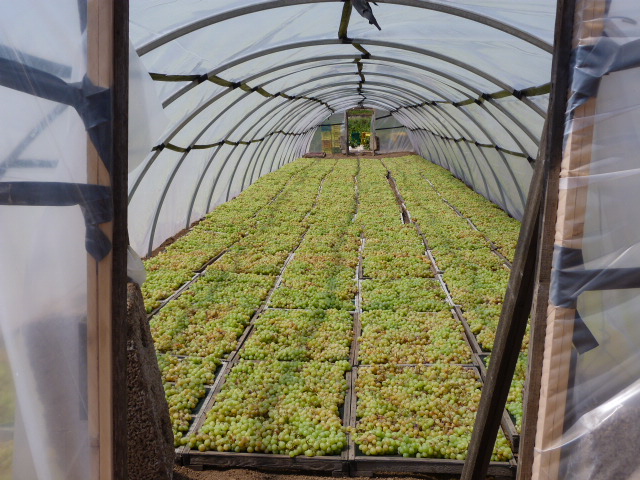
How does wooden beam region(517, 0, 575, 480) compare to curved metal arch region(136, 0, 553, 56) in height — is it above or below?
below

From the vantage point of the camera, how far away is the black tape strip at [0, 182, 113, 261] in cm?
216

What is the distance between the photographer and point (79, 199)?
2.33 meters

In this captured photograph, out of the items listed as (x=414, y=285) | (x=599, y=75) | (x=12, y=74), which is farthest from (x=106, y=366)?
(x=414, y=285)

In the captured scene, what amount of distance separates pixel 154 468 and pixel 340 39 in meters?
7.27

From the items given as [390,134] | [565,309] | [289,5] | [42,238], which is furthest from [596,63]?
[390,134]

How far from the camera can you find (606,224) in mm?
2338

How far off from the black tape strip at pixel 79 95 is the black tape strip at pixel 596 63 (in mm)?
1979

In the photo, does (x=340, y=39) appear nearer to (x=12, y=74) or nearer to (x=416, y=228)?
(x=416, y=228)

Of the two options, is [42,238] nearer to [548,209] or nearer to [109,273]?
[109,273]

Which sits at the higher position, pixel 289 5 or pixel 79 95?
pixel 289 5

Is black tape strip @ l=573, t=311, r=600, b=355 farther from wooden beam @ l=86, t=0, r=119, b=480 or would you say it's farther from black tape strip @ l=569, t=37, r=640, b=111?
wooden beam @ l=86, t=0, r=119, b=480

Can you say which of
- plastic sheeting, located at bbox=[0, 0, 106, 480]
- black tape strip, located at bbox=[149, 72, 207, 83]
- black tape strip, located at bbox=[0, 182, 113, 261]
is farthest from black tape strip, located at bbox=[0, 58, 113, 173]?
black tape strip, located at bbox=[149, 72, 207, 83]

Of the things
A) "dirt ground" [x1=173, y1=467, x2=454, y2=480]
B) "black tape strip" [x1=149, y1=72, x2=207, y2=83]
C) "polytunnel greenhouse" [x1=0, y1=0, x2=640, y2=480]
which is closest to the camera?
"polytunnel greenhouse" [x1=0, y1=0, x2=640, y2=480]

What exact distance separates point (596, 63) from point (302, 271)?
755 cm
